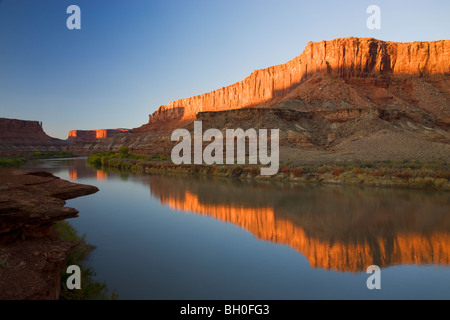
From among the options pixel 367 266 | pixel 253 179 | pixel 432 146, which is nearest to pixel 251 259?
pixel 367 266

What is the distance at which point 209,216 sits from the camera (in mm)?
11000

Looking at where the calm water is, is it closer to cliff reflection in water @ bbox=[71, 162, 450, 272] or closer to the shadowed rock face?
cliff reflection in water @ bbox=[71, 162, 450, 272]

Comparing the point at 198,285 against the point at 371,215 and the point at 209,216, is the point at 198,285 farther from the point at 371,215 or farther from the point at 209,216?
the point at 371,215

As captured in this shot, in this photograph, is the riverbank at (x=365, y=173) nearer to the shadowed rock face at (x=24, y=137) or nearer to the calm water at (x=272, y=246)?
the calm water at (x=272, y=246)

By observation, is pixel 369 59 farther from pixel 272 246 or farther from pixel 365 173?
pixel 272 246

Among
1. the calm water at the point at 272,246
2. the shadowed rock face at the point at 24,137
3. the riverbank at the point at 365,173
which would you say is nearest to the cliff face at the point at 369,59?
the riverbank at the point at 365,173

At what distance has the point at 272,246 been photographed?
7375mm

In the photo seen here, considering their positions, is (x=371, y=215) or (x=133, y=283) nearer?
A: (x=133, y=283)

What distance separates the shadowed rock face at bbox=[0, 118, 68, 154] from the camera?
92.9 meters

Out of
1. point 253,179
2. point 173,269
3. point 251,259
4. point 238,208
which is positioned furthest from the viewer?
point 253,179

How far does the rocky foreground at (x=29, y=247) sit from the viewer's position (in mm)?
3514
